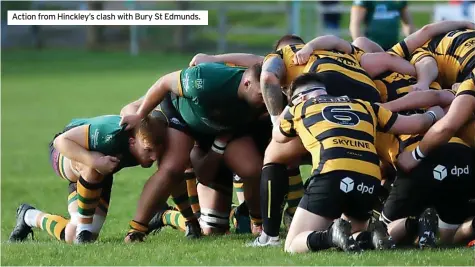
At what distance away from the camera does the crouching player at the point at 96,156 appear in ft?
25.0

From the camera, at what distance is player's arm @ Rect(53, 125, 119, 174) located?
7.63m

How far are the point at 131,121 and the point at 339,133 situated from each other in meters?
1.86

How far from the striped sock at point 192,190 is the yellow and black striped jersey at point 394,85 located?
5.77 ft

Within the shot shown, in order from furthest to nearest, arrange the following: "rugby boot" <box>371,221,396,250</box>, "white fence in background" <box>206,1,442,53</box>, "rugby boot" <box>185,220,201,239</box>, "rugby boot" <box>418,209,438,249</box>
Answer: "white fence in background" <box>206,1,442,53</box>
"rugby boot" <box>185,220,201,239</box>
"rugby boot" <box>418,209,438,249</box>
"rugby boot" <box>371,221,396,250</box>

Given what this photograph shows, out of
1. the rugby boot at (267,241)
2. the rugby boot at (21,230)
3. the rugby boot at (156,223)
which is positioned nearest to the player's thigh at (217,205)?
the rugby boot at (156,223)

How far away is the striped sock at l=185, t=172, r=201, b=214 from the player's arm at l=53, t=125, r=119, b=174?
3.07 ft

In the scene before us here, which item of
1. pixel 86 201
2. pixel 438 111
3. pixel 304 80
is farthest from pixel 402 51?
pixel 86 201

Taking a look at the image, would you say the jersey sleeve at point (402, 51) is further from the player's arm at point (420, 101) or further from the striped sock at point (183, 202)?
the striped sock at point (183, 202)

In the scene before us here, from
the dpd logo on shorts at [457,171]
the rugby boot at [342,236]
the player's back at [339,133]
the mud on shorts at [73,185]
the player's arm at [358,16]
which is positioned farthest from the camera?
the player's arm at [358,16]

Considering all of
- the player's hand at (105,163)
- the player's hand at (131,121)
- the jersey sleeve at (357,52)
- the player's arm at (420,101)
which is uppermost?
the jersey sleeve at (357,52)

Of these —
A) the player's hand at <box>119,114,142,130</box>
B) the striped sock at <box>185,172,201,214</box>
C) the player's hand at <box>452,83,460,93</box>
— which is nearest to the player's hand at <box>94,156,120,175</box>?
the player's hand at <box>119,114,142,130</box>

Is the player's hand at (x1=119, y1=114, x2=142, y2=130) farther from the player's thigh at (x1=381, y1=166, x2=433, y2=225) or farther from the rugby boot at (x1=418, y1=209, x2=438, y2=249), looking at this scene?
the rugby boot at (x1=418, y1=209, x2=438, y2=249)

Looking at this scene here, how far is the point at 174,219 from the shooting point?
8320mm

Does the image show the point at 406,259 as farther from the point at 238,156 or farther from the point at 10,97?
the point at 10,97
